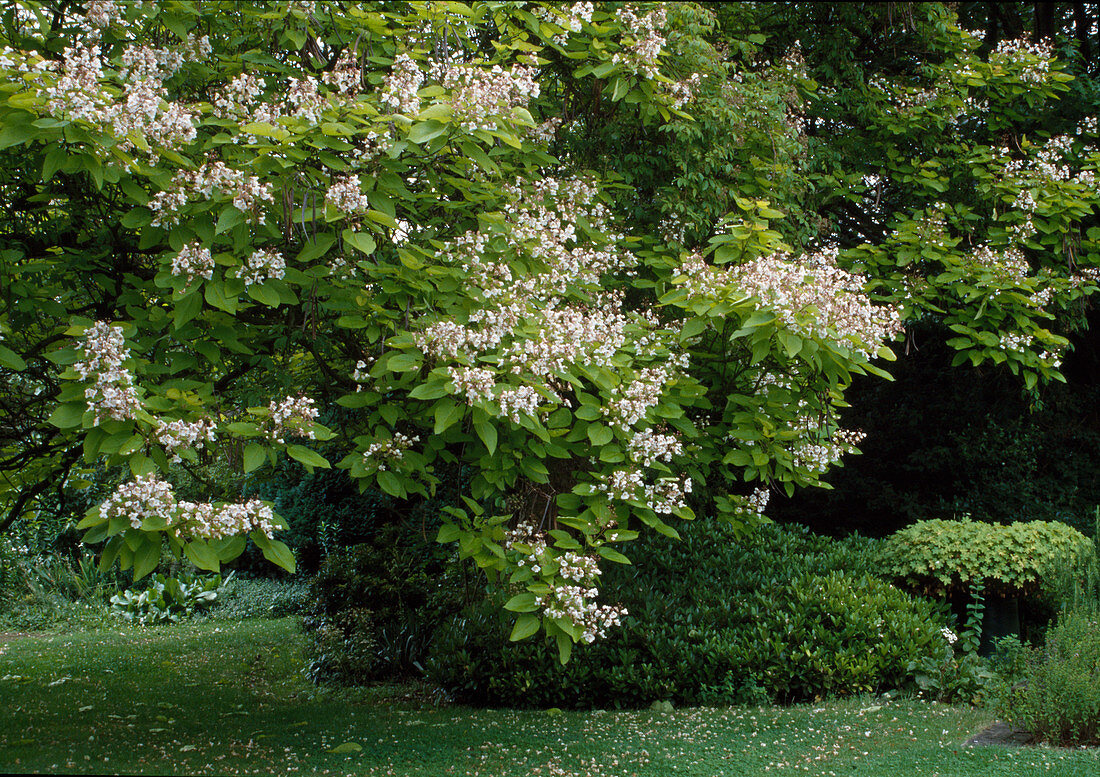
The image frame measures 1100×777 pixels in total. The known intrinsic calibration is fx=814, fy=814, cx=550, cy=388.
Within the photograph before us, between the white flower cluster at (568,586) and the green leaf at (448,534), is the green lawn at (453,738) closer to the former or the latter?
the white flower cluster at (568,586)

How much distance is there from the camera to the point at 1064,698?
450 centimetres

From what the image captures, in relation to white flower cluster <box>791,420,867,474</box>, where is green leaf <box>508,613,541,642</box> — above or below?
below

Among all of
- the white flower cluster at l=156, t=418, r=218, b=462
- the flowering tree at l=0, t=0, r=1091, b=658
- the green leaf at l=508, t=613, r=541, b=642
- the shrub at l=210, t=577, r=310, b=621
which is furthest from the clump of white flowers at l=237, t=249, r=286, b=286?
the shrub at l=210, t=577, r=310, b=621

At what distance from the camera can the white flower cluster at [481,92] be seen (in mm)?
3625

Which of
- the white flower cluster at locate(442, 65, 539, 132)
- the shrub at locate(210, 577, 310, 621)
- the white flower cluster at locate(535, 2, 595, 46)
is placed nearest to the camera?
the white flower cluster at locate(442, 65, 539, 132)

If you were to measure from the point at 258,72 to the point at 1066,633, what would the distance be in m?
5.85

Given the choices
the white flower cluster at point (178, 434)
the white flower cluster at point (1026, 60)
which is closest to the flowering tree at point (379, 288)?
the white flower cluster at point (178, 434)

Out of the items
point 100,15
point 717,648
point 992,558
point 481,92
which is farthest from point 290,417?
point 992,558

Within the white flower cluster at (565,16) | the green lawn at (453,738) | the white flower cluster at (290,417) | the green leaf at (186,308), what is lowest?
the green lawn at (453,738)

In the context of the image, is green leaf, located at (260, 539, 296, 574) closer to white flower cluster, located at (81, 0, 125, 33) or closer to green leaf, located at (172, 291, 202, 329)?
green leaf, located at (172, 291, 202, 329)

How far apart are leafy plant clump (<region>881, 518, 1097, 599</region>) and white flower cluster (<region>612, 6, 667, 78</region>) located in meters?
4.09

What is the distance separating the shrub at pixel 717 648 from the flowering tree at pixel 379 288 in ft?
3.27

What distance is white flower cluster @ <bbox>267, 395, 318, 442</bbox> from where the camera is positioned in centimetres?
353

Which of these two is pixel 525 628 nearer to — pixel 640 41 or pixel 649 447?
pixel 649 447
